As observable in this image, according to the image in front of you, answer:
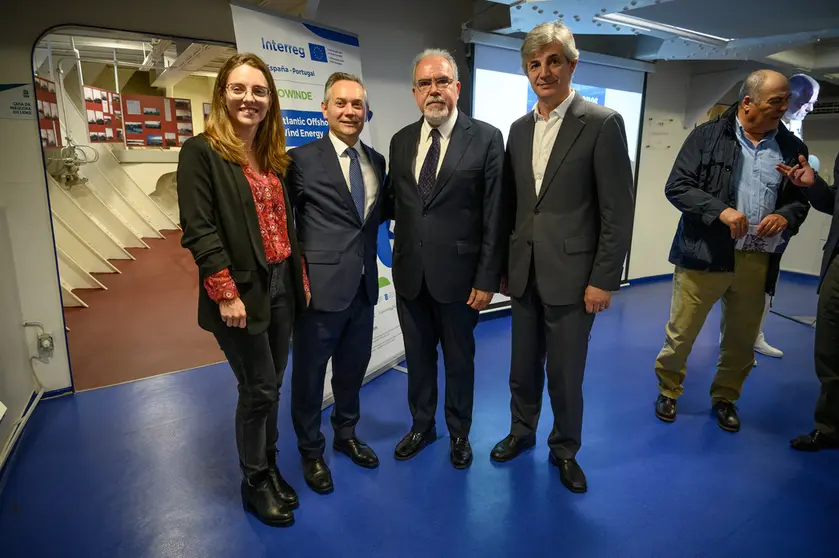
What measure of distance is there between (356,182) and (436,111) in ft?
1.43

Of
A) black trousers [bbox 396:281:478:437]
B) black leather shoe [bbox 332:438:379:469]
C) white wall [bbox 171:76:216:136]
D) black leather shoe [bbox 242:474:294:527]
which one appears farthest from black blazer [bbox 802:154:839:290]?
white wall [bbox 171:76:216:136]

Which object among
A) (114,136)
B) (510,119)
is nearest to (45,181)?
(510,119)

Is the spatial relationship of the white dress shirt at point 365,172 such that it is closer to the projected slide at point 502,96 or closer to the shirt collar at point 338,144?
the shirt collar at point 338,144

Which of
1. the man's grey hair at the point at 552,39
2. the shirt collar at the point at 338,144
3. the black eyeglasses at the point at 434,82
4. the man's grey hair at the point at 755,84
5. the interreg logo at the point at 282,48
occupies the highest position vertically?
the interreg logo at the point at 282,48

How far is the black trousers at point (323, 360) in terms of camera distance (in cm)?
206

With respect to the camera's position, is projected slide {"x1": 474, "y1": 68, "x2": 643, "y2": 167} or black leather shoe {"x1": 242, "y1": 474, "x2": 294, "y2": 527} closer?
black leather shoe {"x1": 242, "y1": 474, "x2": 294, "y2": 527}

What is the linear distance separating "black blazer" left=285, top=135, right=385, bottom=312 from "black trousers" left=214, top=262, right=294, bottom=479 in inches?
5.8

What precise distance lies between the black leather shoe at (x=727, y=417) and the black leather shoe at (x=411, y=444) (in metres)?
1.63

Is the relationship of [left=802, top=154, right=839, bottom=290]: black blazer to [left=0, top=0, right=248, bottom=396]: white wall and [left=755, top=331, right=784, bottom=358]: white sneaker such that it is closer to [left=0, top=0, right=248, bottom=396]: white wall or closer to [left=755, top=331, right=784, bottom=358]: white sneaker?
[left=755, top=331, right=784, bottom=358]: white sneaker

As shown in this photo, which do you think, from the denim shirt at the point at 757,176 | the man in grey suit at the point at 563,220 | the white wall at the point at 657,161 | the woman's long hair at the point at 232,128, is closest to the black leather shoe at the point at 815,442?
the denim shirt at the point at 757,176

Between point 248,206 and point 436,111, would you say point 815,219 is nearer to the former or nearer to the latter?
point 436,111

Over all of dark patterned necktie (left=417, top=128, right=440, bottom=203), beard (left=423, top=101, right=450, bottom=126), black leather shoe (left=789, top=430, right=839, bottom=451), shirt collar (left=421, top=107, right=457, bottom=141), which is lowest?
black leather shoe (left=789, top=430, right=839, bottom=451)

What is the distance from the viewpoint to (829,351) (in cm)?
242

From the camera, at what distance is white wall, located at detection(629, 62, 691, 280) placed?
5.64m
